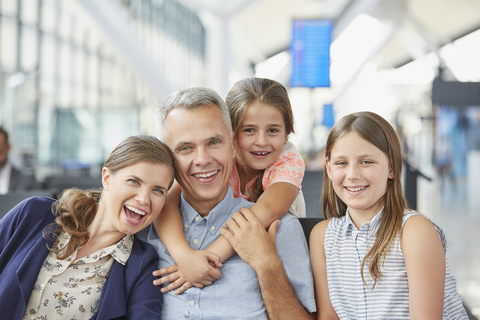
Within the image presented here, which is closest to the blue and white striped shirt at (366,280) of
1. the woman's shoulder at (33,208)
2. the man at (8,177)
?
the woman's shoulder at (33,208)

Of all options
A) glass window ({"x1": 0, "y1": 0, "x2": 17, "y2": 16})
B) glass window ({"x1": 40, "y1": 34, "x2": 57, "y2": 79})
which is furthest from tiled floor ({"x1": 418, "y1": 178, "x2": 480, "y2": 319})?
glass window ({"x1": 40, "y1": 34, "x2": 57, "y2": 79})

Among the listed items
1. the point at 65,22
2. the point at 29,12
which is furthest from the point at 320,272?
the point at 65,22

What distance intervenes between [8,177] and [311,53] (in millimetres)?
5945

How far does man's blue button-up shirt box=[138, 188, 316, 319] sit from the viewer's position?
180 cm

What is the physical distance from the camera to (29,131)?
9.61m

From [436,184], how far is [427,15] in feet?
23.2

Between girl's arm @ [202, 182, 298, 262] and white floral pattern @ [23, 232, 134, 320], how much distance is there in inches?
15.2

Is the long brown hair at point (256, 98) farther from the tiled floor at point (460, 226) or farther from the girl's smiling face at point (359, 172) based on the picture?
the tiled floor at point (460, 226)

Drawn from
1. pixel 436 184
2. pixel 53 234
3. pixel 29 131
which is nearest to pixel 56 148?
pixel 29 131

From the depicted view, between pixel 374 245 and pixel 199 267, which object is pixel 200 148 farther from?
pixel 374 245

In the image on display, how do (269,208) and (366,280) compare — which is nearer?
(366,280)

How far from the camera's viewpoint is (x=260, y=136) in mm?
2219

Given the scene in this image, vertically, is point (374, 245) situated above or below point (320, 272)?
above

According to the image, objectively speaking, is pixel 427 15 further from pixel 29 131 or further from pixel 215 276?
pixel 215 276
